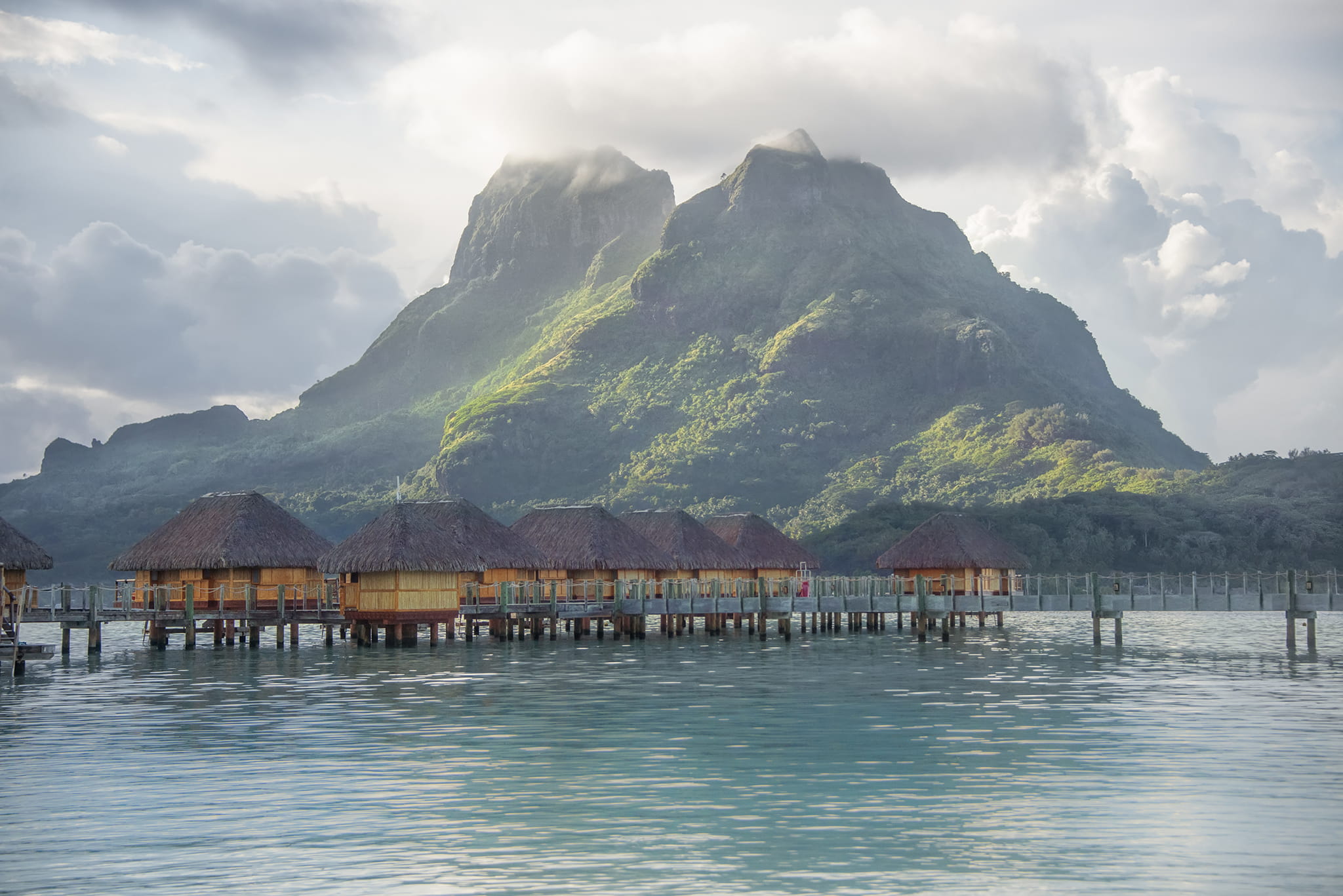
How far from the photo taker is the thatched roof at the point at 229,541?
52656 mm

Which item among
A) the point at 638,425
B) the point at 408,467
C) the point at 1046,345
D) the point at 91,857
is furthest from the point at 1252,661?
the point at 1046,345

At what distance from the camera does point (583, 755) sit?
2295 centimetres

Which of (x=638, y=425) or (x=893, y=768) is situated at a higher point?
(x=638, y=425)

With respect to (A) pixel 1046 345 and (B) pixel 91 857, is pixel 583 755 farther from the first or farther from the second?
(A) pixel 1046 345

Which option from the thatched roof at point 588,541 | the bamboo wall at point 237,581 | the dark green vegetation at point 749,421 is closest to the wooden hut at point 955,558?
the thatched roof at point 588,541

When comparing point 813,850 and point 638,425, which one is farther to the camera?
Answer: point 638,425

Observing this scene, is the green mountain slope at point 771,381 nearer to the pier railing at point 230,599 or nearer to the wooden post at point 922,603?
the wooden post at point 922,603

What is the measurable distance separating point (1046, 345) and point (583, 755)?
183706mm

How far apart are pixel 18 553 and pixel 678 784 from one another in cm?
3218

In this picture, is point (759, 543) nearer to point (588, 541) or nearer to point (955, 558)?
point (955, 558)

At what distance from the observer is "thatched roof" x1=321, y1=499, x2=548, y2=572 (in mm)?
50281

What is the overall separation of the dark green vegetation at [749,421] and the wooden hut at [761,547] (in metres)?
55.4

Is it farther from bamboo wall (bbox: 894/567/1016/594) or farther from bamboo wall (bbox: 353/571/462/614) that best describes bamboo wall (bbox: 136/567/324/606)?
bamboo wall (bbox: 894/567/1016/594)

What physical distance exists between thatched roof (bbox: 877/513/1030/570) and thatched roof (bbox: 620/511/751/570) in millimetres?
6744
